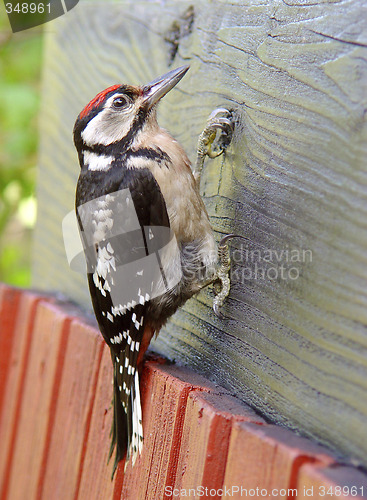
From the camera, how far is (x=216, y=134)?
188 centimetres

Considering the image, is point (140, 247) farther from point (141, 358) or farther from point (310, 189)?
point (310, 189)

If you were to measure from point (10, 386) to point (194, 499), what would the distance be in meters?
1.64

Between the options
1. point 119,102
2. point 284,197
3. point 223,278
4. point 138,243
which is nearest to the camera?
point 284,197

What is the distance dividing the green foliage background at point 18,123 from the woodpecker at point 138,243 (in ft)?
5.07

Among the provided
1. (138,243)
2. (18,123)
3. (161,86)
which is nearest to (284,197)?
(138,243)

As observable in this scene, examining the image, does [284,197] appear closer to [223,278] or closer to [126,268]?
[223,278]

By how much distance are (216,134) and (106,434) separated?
104 centimetres

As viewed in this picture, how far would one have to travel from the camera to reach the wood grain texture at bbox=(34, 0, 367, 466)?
4.08 feet

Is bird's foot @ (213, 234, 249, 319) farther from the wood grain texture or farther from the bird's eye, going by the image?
the bird's eye

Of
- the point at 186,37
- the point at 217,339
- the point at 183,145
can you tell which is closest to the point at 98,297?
the point at 217,339

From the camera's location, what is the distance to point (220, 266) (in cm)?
180

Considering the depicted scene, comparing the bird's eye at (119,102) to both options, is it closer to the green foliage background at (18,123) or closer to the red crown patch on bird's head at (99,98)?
the red crown patch on bird's head at (99,98)

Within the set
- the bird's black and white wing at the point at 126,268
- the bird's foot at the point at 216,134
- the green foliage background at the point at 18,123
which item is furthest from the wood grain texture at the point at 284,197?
the green foliage background at the point at 18,123

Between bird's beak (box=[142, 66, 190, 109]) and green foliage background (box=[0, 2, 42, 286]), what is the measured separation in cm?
152
